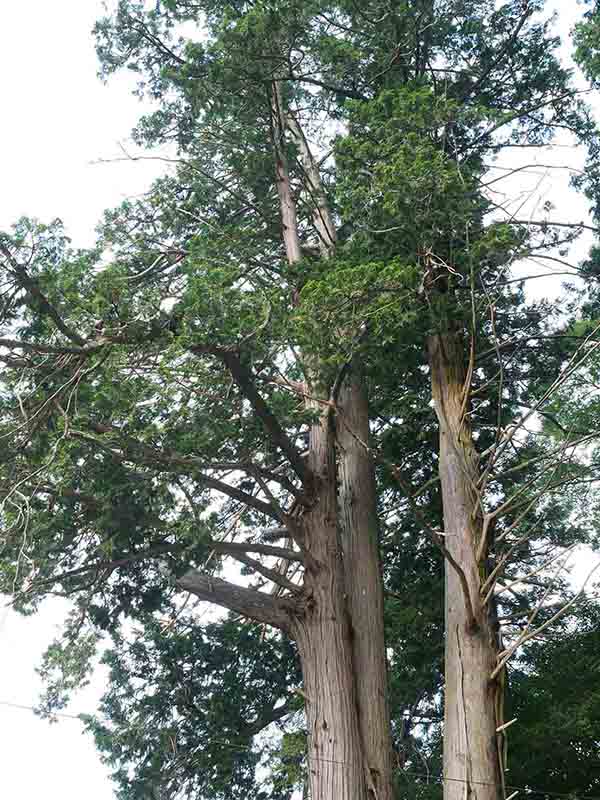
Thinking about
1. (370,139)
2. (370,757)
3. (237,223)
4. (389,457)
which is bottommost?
(370,757)

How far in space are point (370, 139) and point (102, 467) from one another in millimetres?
3405

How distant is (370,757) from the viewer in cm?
625

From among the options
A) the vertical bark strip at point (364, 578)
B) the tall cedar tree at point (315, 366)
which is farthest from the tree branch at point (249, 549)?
the vertical bark strip at point (364, 578)

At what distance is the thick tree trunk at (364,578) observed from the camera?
6344 mm

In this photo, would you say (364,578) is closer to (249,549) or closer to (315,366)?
(249,549)

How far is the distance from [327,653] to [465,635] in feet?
4.01

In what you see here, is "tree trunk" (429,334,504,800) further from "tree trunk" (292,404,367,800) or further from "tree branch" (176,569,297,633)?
"tree branch" (176,569,297,633)

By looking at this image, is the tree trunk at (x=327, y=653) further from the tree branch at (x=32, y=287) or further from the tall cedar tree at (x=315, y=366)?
the tree branch at (x=32, y=287)

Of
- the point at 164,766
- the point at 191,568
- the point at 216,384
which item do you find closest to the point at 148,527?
the point at 191,568

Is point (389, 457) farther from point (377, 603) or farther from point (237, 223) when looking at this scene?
point (237, 223)

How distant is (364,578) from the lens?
7051 mm

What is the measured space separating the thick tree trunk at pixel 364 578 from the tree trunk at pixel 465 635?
750 millimetres

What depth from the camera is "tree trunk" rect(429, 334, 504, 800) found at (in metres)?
5.23

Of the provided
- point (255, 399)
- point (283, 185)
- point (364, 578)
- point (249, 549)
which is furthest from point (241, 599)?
point (283, 185)
